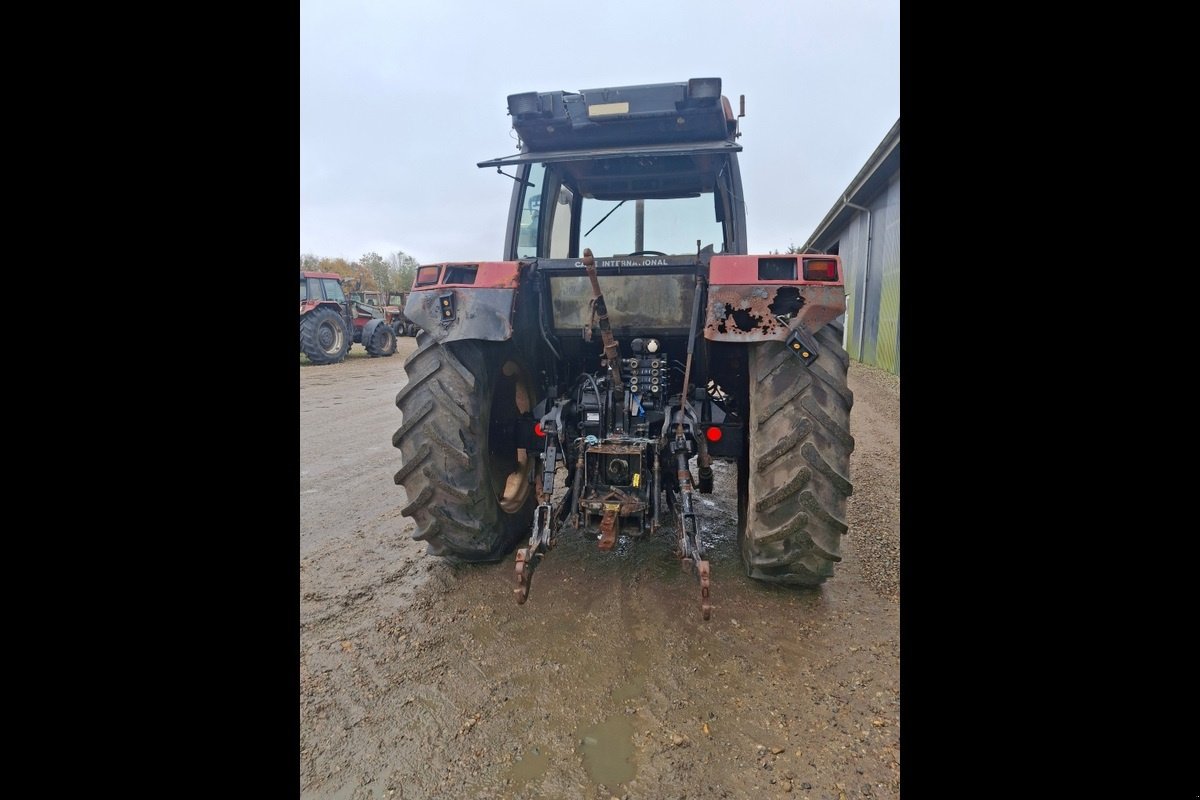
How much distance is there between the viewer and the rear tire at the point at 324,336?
13.7 m

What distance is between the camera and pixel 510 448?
322cm

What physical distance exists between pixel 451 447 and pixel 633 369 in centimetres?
95

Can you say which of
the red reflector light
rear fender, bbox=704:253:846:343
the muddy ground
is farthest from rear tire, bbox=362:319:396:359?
the red reflector light

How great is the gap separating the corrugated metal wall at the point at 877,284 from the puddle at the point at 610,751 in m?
8.60

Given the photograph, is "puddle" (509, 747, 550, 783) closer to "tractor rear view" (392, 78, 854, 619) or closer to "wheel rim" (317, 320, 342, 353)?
"tractor rear view" (392, 78, 854, 619)

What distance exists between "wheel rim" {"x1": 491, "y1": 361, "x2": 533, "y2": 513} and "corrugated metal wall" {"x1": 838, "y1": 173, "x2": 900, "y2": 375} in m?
7.48

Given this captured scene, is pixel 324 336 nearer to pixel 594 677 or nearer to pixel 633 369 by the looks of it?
pixel 633 369

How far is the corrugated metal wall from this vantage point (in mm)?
10500

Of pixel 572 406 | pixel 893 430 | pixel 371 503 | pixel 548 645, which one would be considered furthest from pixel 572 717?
pixel 893 430

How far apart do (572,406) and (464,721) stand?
4.85ft

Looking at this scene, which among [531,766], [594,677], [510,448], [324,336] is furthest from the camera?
[324,336]

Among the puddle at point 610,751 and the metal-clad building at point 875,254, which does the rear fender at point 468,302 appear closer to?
the puddle at point 610,751

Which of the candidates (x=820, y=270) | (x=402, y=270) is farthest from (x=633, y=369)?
(x=402, y=270)
